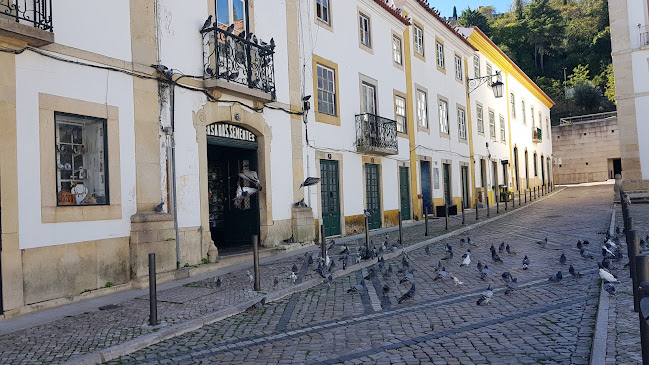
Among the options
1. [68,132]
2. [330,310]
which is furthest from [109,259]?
[330,310]

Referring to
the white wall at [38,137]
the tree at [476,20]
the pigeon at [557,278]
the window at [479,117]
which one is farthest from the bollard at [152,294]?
the tree at [476,20]

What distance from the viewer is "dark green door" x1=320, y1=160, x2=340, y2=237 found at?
14297 millimetres

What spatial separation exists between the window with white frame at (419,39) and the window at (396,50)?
1.44 m

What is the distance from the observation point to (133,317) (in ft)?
20.9

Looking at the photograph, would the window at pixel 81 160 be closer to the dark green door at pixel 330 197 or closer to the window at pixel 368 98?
the dark green door at pixel 330 197

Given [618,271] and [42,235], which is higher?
[42,235]

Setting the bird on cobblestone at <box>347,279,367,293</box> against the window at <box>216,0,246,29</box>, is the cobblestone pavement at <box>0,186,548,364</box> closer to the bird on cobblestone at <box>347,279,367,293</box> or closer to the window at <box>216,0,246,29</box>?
the bird on cobblestone at <box>347,279,367,293</box>

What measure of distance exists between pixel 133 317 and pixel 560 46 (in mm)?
54338

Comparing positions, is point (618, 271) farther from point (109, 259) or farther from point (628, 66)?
point (628, 66)

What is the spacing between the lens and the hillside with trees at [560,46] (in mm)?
48531

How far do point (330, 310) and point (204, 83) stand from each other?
5.73m

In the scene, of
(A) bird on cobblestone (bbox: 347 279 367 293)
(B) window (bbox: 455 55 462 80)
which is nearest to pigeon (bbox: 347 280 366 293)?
→ (A) bird on cobblestone (bbox: 347 279 367 293)

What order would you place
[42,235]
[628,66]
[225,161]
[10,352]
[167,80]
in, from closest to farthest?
[10,352] < [42,235] < [167,80] < [225,161] < [628,66]

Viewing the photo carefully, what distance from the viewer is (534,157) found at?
38.7 m
